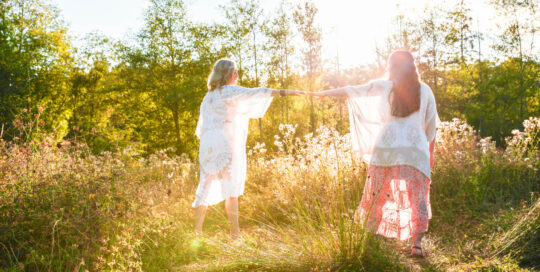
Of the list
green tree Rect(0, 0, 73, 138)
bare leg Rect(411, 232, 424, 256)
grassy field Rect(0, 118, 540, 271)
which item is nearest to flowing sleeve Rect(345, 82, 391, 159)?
grassy field Rect(0, 118, 540, 271)

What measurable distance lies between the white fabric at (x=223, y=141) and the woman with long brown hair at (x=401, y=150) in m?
1.28

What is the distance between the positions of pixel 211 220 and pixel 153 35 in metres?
17.5

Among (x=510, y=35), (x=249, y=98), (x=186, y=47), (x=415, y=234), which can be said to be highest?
(x=186, y=47)

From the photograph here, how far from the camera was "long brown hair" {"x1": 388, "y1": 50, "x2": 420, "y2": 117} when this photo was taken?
11.1 feet

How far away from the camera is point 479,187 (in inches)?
198

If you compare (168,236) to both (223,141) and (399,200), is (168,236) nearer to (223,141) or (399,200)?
(223,141)

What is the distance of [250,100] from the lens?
4.14 meters

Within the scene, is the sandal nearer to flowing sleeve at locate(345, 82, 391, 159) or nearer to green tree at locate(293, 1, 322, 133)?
flowing sleeve at locate(345, 82, 391, 159)

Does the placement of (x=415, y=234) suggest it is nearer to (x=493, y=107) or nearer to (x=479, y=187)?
(x=479, y=187)

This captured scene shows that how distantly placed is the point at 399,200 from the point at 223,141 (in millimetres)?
2079

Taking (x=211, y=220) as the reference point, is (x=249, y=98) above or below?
above

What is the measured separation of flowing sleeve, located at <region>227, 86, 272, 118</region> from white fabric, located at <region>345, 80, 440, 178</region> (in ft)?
3.36

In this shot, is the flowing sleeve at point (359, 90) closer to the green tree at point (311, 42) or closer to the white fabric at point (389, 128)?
the white fabric at point (389, 128)

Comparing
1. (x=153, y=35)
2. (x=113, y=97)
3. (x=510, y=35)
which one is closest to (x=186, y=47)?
(x=153, y=35)
